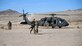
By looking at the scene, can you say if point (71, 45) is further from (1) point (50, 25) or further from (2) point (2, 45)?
(1) point (50, 25)

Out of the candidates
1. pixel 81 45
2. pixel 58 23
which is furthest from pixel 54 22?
pixel 81 45

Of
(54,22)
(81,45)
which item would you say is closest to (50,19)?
(54,22)

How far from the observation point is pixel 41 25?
138 feet

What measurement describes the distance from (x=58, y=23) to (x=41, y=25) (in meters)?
2.85

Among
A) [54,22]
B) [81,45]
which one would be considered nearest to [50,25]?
[54,22]

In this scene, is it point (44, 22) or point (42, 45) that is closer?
point (42, 45)

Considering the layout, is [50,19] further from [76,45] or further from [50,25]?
[76,45]

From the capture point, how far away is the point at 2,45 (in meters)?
16.8

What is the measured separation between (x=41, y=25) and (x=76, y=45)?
2579 centimetres

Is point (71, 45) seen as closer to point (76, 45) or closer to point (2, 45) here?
point (76, 45)

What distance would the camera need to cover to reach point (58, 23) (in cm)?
4084

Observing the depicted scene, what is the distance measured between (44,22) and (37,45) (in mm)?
25550

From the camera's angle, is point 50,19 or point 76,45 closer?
point 76,45

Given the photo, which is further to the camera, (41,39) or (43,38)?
(43,38)
